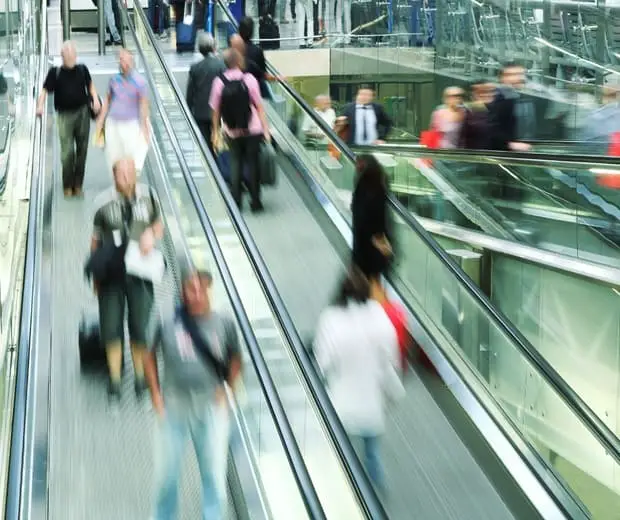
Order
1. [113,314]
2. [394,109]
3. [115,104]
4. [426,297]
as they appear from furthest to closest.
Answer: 1. [394,109]
2. [115,104]
3. [426,297]
4. [113,314]

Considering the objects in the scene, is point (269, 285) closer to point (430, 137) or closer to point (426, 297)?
point (426, 297)

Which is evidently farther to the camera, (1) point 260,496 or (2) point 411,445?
(2) point 411,445

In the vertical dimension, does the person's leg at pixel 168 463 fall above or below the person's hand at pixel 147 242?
below

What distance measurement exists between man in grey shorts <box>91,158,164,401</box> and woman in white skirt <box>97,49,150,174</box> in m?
3.41

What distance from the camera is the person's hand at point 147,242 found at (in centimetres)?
677

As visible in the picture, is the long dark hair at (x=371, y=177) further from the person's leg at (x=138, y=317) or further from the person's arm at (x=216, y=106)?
the person's arm at (x=216, y=106)

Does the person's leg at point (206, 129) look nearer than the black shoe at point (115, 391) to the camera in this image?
No

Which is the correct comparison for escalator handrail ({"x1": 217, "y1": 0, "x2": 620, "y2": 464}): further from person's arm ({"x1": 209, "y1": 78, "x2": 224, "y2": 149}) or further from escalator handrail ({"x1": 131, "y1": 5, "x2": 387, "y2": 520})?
person's arm ({"x1": 209, "y1": 78, "x2": 224, "y2": 149})

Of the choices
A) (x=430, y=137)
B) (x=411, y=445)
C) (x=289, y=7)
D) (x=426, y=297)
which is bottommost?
(x=411, y=445)

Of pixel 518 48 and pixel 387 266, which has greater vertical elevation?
pixel 518 48

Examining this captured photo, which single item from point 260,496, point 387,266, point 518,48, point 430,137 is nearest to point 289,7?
point 518,48

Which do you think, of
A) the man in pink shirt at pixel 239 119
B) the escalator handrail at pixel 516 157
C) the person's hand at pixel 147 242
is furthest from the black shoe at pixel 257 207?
the person's hand at pixel 147 242

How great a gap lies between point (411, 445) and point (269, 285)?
3.93 feet

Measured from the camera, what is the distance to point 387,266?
6996mm
